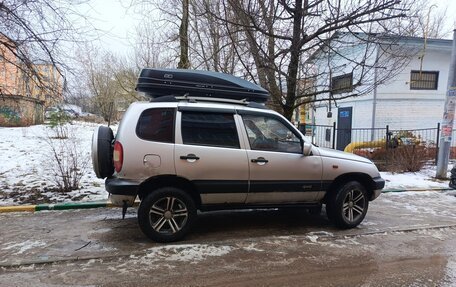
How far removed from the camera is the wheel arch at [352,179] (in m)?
6.06

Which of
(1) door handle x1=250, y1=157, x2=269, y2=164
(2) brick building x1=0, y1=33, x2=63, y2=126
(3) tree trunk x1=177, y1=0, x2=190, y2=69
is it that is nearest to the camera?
(1) door handle x1=250, y1=157, x2=269, y2=164

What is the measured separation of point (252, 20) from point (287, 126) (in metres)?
3.80

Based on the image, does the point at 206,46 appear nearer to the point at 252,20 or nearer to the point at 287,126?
the point at 252,20

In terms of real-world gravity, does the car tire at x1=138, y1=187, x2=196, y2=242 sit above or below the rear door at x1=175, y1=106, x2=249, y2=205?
below

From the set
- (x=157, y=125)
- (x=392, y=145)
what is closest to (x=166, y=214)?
(x=157, y=125)

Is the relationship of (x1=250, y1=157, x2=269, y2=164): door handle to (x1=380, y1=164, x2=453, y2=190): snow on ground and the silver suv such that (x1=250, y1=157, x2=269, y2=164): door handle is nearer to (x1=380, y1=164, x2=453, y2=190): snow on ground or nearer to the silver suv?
the silver suv

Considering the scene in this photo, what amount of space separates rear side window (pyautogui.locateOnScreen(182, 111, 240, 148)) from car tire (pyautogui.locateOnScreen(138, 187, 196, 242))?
30.6 inches

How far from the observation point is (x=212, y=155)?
210 inches

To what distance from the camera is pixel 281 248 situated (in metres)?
5.18

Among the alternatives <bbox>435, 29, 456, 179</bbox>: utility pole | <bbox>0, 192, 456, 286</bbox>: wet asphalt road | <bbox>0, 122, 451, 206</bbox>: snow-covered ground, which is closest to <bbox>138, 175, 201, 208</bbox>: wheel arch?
<bbox>0, 192, 456, 286</bbox>: wet asphalt road

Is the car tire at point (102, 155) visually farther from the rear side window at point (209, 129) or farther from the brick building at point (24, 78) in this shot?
the brick building at point (24, 78)

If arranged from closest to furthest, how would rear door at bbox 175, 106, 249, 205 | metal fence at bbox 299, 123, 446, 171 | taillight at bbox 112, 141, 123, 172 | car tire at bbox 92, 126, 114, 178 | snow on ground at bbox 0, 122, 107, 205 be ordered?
taillight at bbox 112, 141, 123, 172, rear door at bbox 175, 106, 249, 205, car tire at bbox 92, 126, 114, 178, snow on ground at bbox 0, 122, 107, 205, metal fence at bbox 299, 123, 446, 171

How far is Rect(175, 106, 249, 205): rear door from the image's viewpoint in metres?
5.25

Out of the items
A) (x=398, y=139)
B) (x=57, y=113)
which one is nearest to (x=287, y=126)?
(x=57, y=113)
